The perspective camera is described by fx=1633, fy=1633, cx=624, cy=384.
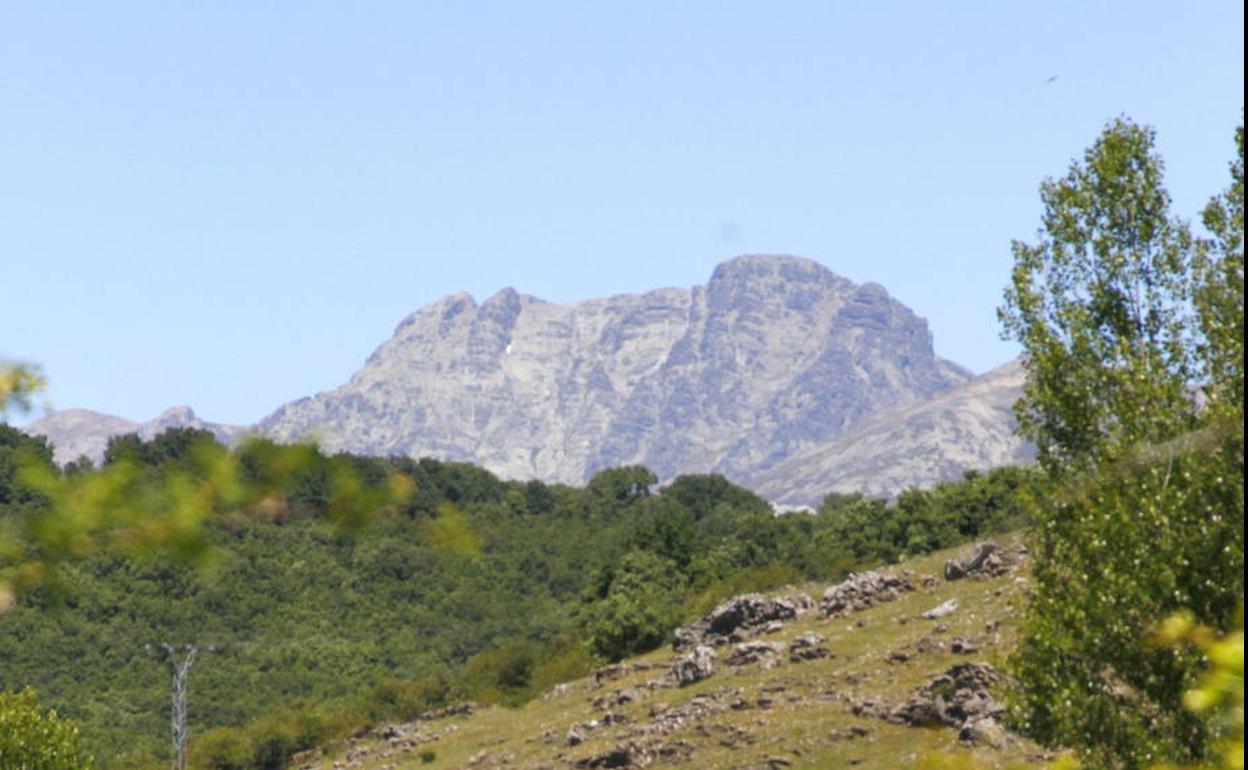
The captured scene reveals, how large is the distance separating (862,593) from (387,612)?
213 feet

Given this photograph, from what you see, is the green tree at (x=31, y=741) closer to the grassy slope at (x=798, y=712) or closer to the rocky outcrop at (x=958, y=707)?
the grassy slope at (x=798, y=712)

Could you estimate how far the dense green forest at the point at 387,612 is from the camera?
95.9m

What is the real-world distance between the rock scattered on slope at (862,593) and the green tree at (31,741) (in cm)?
3600

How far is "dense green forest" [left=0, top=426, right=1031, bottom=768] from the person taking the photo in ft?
315

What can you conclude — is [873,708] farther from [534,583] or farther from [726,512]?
[726,512]

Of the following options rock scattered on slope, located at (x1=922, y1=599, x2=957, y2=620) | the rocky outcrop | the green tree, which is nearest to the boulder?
rock scattered on slope, located at (x1=922, y1=599, x2=957, y2=620)

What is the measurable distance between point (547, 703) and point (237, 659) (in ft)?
153

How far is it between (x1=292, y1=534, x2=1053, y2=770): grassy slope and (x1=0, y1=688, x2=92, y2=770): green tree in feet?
60.5

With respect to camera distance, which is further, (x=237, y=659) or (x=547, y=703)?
(x=237, y=659)

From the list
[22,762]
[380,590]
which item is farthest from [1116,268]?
[380,590]

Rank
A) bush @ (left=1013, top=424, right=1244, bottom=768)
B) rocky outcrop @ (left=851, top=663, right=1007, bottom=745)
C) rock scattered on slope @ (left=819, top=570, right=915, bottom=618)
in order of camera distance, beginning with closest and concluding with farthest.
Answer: bush @ (left=1013, top=424, right=1244, bottom=768)
rocky outcrop @ (left=851, top=663, right=1007, bottom=745)
rock scattered on slope @ (left=819, top=570, right=915, bottom=618)

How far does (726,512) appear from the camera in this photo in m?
173

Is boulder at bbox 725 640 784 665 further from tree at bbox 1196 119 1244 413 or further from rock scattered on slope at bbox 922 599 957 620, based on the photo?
tree at bbox 1196 119 1244 413

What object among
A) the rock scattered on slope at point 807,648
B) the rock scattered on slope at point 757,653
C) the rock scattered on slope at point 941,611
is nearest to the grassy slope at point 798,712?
the rock scattered on slope at point 941,611
